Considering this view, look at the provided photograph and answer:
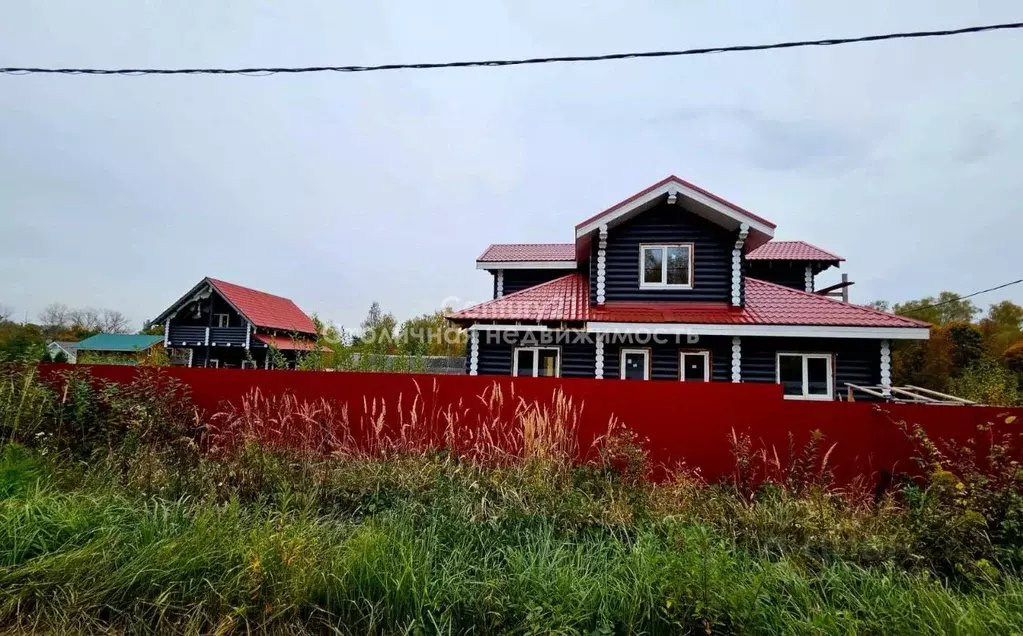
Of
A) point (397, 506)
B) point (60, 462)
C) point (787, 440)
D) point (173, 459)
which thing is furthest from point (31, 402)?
point (787, 440)

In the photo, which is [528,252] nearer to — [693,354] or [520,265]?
[520,265]

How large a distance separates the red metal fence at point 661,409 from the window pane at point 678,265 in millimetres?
6643

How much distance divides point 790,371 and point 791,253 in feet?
21.3

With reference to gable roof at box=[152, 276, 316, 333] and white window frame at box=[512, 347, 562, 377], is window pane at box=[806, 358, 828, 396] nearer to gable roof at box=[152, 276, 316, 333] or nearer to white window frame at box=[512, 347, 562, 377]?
white window frame at box=[512, 347, 562, 377]

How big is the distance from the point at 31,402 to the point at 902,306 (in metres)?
45.0

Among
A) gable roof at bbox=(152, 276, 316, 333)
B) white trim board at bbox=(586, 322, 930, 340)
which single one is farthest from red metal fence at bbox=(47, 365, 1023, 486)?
gable roof at bbox=(152, 276, 316, 333)

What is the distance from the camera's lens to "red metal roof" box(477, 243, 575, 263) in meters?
15.4

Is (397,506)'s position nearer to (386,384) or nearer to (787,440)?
(386,384)

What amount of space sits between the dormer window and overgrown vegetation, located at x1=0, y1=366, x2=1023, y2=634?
7.02m

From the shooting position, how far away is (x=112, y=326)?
53719 millimetres

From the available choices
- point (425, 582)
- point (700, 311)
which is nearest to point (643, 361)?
point (700, 311)

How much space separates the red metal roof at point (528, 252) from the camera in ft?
50.7

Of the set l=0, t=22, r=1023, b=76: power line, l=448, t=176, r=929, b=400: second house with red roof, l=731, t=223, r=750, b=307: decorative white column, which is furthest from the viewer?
l=731, t=223, r=750, b=307: decorative white column

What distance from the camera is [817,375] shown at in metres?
10.7
